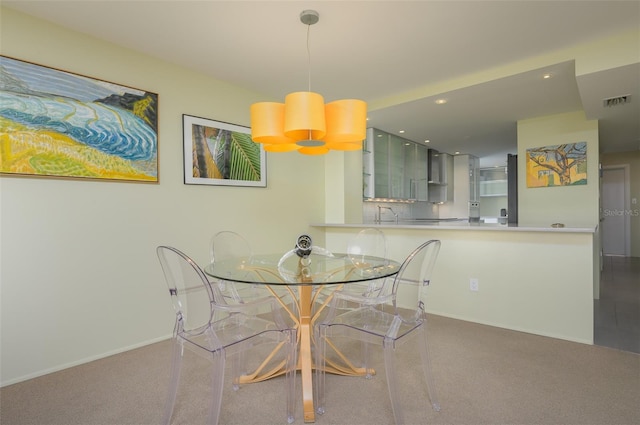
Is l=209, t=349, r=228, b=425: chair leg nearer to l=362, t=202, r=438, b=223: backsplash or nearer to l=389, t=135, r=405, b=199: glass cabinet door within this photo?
Answer: l=362, t=202, r=438, b=223: backsplash

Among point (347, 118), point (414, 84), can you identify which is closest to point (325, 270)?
point (347, 118)

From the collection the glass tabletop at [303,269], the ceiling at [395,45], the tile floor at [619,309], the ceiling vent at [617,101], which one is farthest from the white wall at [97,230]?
the ceiling vent at [617,101]

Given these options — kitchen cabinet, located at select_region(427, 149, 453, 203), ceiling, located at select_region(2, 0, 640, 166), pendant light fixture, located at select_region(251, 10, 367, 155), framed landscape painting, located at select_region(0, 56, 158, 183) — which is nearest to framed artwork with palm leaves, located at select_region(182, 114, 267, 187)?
framed landscape painting, located at select_region(0, 56, 158, 183)

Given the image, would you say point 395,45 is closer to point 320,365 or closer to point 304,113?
point 304,113

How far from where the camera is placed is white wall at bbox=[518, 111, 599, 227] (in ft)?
13.8

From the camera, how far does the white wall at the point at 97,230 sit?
2.26 metres

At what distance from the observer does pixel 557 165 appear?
14.5ft

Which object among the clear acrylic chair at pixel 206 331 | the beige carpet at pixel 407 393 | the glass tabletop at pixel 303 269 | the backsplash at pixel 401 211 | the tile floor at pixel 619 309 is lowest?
the beige carpet at pixel 407 393

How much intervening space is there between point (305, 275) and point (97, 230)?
167cm

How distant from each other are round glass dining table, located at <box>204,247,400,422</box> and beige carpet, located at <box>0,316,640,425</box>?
231 millimetres

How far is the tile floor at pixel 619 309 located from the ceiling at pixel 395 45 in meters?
2.04

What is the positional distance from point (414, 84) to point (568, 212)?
8.63 ft

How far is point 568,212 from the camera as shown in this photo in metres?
4.38

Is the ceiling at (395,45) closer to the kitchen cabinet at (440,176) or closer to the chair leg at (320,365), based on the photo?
the chair leg at (320,365)
